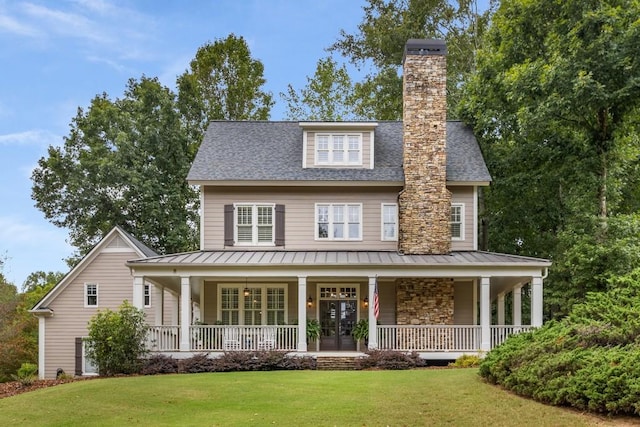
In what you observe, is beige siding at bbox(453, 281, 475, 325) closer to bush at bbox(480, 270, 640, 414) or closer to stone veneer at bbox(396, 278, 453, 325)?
stone veneer at bbox(396, 278, 453, 325)

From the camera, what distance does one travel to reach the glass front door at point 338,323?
21.4 meters

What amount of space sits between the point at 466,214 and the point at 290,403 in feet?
40.6

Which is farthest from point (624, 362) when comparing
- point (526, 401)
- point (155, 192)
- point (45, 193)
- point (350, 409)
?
point (45, 193)

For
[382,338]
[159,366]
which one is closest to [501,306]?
[382,338]

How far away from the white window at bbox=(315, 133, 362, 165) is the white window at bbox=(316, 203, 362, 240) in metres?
1.64

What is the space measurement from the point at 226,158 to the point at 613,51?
1355 cm

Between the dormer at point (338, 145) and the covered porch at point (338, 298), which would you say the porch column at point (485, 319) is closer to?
the covered porch at point (338, 298)

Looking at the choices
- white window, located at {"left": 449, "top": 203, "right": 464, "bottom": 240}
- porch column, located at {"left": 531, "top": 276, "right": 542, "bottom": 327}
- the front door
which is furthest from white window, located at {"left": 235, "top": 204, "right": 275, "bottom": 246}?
porch column, located at {"left": 531, "top": 276, "right": 542, "bottom": 327}

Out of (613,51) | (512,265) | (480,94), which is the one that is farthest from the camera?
(480,94)

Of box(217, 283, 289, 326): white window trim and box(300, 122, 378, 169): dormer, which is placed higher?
box(300, 122, 378, 169): dormer

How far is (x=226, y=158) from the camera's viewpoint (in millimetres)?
23344

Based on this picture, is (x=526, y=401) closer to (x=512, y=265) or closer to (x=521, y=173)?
(x=512, y=265)

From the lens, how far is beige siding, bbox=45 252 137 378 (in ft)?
78.7

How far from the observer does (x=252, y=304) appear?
72.3ft
